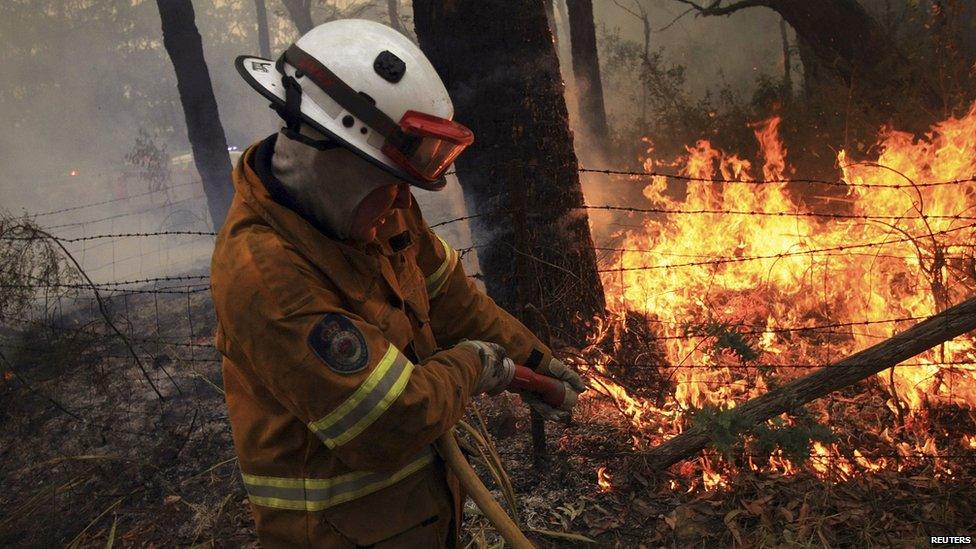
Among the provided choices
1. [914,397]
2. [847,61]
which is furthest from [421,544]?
[847,61]

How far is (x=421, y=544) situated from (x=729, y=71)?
29726 millimetres

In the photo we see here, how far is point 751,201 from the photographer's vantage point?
6.62 m

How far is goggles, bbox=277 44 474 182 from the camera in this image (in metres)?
1.89

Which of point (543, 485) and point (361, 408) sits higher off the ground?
point (361, 408)

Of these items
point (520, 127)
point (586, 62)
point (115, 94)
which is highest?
point (115, 94)

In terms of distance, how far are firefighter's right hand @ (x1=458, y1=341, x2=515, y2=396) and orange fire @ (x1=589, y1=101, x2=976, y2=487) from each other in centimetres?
165

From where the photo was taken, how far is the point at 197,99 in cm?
1211

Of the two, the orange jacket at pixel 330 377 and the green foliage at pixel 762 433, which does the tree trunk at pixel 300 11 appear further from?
the orange jacket at pixel 330 377

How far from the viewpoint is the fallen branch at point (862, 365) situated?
3.27m

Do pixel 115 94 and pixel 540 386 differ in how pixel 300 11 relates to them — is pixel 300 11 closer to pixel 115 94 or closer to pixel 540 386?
pixel 115 94

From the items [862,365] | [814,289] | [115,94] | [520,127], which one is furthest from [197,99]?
[115,94]

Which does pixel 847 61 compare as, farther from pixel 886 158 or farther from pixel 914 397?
pixel 914 397

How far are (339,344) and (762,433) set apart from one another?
2422 millimetres

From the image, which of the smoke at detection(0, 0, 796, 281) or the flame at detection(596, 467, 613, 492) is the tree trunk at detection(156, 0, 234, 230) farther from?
the flame at detection(596, 467, 613, 492)
